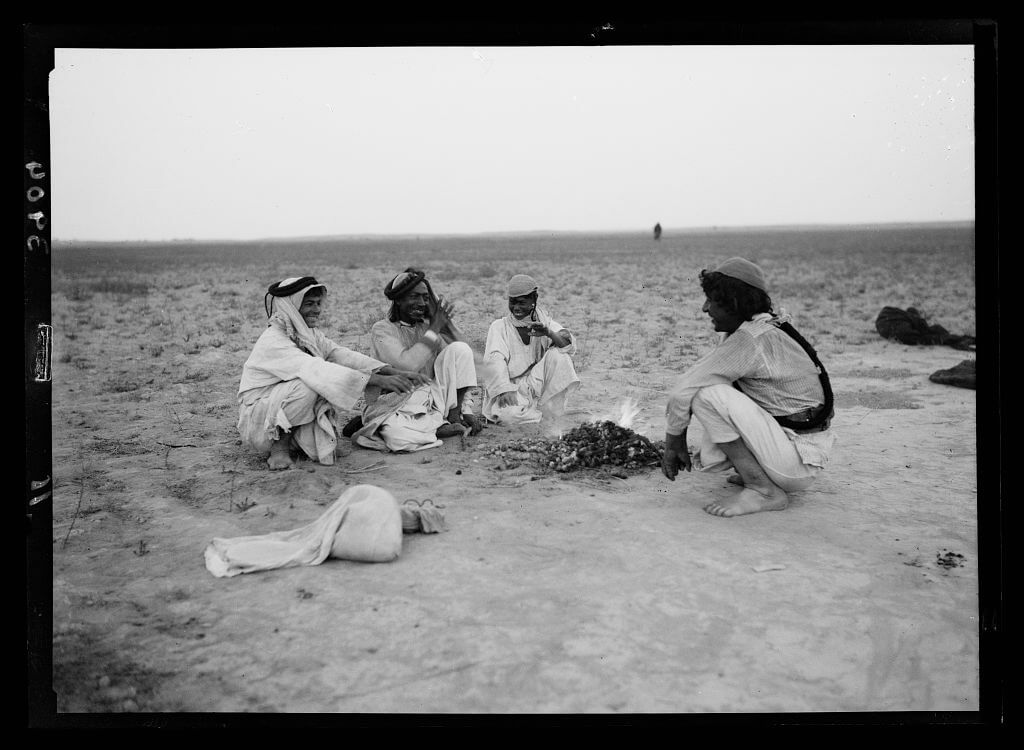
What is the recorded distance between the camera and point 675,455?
18.2 feet

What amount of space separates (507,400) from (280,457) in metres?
1.74

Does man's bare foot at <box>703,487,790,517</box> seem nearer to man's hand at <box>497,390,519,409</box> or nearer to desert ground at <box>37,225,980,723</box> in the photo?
desert ground at <box>37,225,980,723</box>

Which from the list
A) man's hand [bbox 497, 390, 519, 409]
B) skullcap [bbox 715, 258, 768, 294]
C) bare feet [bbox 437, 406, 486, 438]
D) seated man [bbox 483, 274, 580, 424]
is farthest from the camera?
man's hand [bbox 497, 390, 519, 409]

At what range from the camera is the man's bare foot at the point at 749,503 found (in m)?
5.22

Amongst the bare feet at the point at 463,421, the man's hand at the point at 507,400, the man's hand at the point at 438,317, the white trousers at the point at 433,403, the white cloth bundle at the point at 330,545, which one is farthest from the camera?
the man's hand at the point at 507,400

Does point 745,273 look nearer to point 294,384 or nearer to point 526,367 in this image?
point 526,367

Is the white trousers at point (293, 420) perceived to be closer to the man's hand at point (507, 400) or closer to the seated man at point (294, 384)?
the seated man at point (294, 384)

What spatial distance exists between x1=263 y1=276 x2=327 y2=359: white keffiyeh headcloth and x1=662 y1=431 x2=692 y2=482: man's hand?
93.5 inches

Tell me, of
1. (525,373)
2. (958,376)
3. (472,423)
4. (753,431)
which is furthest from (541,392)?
(958,376)

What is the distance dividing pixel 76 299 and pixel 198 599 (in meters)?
2.69

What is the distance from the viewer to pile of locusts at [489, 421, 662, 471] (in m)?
5.88

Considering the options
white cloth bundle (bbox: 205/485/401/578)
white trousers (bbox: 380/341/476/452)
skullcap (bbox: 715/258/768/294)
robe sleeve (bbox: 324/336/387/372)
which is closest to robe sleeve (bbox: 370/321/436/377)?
white trousers (bbox: 380/341/476/452)

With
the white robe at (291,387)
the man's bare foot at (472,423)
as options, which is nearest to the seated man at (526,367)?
the man's bare foot at (472,423)

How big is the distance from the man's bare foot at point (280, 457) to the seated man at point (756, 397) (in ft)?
8.07
